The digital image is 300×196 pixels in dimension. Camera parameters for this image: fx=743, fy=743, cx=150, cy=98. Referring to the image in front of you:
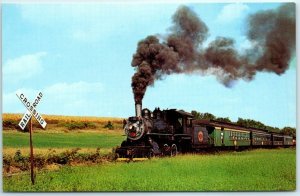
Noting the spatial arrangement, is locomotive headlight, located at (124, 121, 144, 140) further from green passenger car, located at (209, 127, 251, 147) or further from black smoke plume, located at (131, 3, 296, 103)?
green passenger car, located at (209, 127, 251, 147)

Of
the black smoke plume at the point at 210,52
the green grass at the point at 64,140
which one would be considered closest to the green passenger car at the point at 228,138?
the black smoke plume at the point at 210,52

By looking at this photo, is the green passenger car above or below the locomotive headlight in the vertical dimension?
below

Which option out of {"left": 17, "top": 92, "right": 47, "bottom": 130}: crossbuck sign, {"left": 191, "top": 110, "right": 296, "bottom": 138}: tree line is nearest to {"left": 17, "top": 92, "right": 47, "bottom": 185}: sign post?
{"left": 17, "top": 92, "right": 47, "bottom": 130}: crossbuck sign

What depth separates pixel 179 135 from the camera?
1353 centimetres

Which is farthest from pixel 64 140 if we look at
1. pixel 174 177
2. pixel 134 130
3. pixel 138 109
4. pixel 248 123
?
pixel 248 123

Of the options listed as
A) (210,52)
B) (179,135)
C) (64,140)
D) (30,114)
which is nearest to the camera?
(30,114)

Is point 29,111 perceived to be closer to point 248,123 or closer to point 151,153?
point 151,153

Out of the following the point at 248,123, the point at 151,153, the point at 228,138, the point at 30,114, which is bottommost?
the point at 151,153

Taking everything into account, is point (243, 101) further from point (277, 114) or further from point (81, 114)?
point (81, 114)

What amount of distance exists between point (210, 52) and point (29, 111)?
3.30 metres

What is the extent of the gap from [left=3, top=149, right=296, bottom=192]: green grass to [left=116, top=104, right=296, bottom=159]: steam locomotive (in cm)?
29

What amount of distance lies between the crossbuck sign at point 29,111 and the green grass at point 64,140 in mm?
238

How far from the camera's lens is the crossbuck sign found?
12.8 meters

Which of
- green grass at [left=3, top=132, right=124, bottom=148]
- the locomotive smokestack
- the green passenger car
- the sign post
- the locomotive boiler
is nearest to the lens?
the sign post
